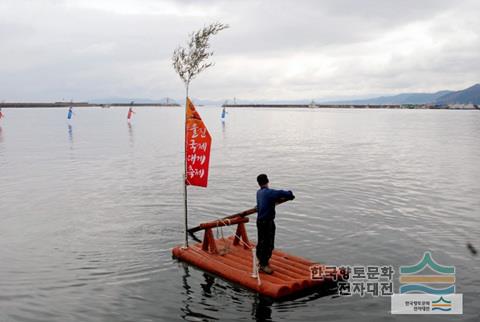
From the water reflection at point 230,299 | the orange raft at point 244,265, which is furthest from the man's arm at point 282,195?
the water reflection at point 230,299

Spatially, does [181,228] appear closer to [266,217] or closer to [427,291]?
[266,217]

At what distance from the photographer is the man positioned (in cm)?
1331

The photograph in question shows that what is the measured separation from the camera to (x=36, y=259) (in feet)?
54.0

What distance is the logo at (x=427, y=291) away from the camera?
12695mm

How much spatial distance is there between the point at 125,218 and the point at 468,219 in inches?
641

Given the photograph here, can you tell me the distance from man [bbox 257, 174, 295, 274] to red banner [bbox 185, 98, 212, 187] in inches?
111

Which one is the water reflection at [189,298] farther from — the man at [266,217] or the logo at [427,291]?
the logo at [427,291]

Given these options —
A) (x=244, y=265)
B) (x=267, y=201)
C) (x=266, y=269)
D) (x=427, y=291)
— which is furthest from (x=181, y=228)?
(x=427, y=291)

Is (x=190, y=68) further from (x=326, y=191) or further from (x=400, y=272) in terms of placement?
(x=326, y=191)

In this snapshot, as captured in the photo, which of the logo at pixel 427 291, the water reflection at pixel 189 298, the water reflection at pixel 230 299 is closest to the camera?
the water reflection at pixel 189 298

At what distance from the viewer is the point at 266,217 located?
44.2ft

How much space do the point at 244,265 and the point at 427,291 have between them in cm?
558

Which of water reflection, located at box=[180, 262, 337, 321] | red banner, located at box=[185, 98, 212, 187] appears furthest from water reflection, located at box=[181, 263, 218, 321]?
red banner, located at box=[185, 98, 212, 187]

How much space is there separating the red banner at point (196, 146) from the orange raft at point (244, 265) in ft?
5.79
